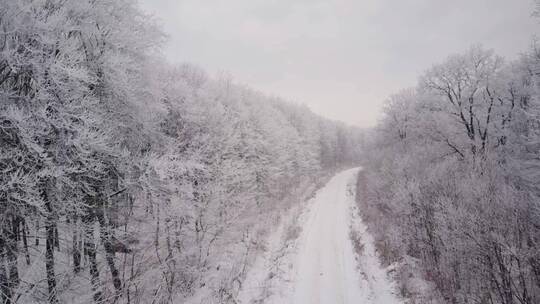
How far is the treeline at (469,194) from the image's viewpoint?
763cm

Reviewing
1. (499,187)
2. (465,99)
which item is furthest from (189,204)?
(465,99)

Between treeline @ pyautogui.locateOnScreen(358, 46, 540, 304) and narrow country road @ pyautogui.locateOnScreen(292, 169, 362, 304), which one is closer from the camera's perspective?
treeline @ pyautogui.locateOnScreen(358, 46, 540, 304)

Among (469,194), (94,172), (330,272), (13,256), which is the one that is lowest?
(330,272)

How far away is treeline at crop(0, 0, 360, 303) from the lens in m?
5.96

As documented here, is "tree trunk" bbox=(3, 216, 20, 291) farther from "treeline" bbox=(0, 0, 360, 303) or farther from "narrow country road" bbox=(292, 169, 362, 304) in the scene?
"narrow country road" bbox=(292, 169, 362, 304)

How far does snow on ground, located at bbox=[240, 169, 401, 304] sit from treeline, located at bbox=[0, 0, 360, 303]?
1841mm

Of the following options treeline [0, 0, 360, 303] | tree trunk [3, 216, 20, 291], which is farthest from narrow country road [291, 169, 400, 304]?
tree trunk [3, 216, 20, 291]

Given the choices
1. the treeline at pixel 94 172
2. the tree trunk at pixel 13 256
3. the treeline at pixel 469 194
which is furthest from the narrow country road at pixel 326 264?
the tree trunk at pixel 13 256

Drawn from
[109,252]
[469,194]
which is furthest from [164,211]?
[469,194]

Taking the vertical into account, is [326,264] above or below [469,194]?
below

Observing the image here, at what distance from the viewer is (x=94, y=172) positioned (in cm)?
812

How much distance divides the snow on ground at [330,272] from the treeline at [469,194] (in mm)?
774

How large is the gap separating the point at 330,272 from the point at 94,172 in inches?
367

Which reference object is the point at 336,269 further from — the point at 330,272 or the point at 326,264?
the point at 326,264
